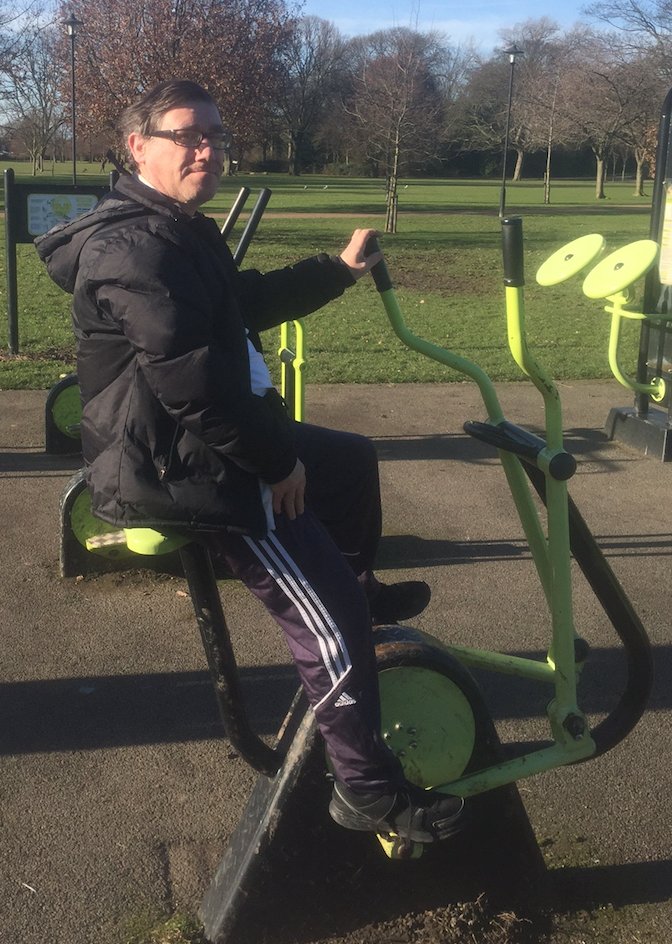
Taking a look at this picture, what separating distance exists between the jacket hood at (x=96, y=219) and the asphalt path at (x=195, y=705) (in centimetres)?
156

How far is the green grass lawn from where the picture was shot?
9.33 m

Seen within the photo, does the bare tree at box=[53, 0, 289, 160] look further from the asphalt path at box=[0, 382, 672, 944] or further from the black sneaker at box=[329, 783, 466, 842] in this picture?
the black sneaker at box=[329, 783, 466, 842]

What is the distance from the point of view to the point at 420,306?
13.7 m

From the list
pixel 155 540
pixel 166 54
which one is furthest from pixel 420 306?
pixel 166 54

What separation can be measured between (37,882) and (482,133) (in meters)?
58.9

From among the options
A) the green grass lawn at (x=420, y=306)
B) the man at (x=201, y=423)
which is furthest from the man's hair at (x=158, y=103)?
the green grass lawn at (x=420, y=306)

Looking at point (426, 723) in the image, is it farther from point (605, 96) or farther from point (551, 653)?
point (605, 96)

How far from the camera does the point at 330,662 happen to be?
7.66ft

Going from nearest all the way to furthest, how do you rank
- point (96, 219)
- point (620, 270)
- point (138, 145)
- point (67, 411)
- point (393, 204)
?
point (96, 219) → point (138, 145) → point (620, 270) → point (67, 411) → point (393, 204)

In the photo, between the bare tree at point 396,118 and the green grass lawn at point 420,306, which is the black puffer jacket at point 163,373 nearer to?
the green grass lawn at point 420,306

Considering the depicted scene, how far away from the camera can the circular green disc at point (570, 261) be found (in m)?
2.52

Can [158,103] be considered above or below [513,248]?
above

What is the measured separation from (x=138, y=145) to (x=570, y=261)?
107cm

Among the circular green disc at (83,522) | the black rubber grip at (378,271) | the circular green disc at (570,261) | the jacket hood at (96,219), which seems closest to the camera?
the jacket hood at (96,219)
